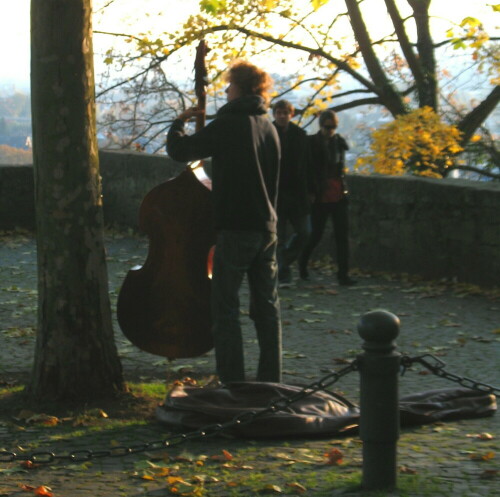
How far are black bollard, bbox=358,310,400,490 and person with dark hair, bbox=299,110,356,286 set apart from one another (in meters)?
6.79

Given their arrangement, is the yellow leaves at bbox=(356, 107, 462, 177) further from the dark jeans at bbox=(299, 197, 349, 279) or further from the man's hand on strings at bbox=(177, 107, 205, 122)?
the man's hand on strings at bbox=(177, 107, 205, 122)

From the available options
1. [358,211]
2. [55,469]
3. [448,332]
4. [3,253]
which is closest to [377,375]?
[55,469]

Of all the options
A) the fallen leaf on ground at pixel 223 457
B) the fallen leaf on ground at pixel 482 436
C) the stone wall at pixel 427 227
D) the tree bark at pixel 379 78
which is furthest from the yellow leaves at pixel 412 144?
the fallen leaf on ground at pixel 223 457

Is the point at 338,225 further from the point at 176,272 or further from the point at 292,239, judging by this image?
the point at 176,272

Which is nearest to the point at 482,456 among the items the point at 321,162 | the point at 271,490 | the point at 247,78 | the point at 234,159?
the point at 271,490

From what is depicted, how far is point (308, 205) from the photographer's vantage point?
35.9 ft

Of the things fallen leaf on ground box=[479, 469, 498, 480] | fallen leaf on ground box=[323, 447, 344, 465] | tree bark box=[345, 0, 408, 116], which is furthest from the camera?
tree bark box=[345, 0, 408, 116]

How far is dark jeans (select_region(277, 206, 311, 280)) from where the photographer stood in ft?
36.2

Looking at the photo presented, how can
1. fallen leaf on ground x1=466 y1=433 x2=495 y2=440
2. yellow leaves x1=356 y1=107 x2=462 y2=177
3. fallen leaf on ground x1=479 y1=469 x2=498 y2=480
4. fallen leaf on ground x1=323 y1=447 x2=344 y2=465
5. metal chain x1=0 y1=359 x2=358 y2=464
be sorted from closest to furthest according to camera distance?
metal chain x1=0 y1=359 x2=358 y2=464 < fallen leaf on ground x1=479 y1=469 x2=498 y2=480 < fallen leaf on ground x1=323 y1=447 x2=344 y2=465 < fallen leaf on ground x1=466 y1=433 x2=495 y2=440 < yellow leaves x1=356 y1=107 x2=462 y2=177

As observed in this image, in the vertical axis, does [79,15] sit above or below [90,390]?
above

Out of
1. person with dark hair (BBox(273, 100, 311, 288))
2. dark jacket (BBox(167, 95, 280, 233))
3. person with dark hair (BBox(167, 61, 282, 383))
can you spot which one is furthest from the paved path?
dark jacket (BBox(167, 95, 280, 233))

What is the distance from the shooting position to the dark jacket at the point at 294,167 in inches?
417

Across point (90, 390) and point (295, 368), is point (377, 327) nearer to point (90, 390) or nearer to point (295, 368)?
point (90, 390)

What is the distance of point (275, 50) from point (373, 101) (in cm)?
231
